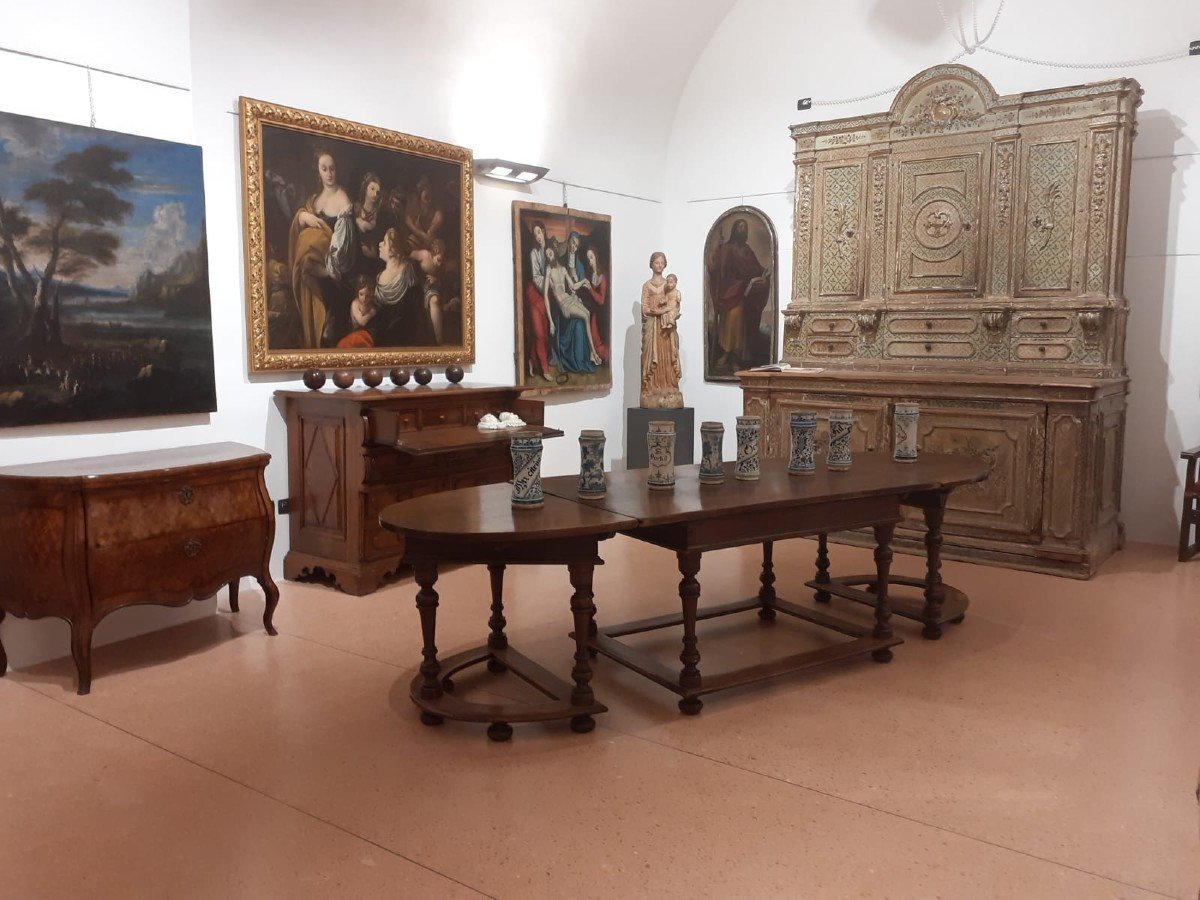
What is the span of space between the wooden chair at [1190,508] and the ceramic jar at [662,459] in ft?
13.8

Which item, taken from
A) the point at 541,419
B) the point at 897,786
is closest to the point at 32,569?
the point at 541,419

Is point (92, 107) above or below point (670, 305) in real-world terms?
above

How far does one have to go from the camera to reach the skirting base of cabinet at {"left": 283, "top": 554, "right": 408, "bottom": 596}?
616cm

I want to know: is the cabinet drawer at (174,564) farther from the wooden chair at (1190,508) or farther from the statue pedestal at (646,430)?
the wooden chair at (1190,508)

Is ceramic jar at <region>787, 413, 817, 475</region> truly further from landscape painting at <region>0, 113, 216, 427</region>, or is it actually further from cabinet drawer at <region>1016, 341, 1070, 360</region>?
landscape painting at <region>0, 113, 216, 427</region>

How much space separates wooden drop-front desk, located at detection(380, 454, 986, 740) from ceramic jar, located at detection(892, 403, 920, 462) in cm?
30

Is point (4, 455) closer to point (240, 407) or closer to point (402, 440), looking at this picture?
point (240, 407)

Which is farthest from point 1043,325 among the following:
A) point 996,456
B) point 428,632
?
point 428,632

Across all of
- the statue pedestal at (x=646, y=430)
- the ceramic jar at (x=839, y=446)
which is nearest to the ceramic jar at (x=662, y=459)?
the ceramic jar at (x=839, y=446)

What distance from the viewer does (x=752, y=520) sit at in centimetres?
438

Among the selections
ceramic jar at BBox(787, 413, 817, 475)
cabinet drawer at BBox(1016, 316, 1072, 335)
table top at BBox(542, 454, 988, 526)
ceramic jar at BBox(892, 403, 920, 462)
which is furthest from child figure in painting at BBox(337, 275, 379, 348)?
cabinet drawer at BBox(1016, 316, 1072, 335)

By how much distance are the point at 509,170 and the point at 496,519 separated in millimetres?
4876

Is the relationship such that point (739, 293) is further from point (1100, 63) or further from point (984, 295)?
point (1100, 63)

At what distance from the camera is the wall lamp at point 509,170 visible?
7832 millimetres
